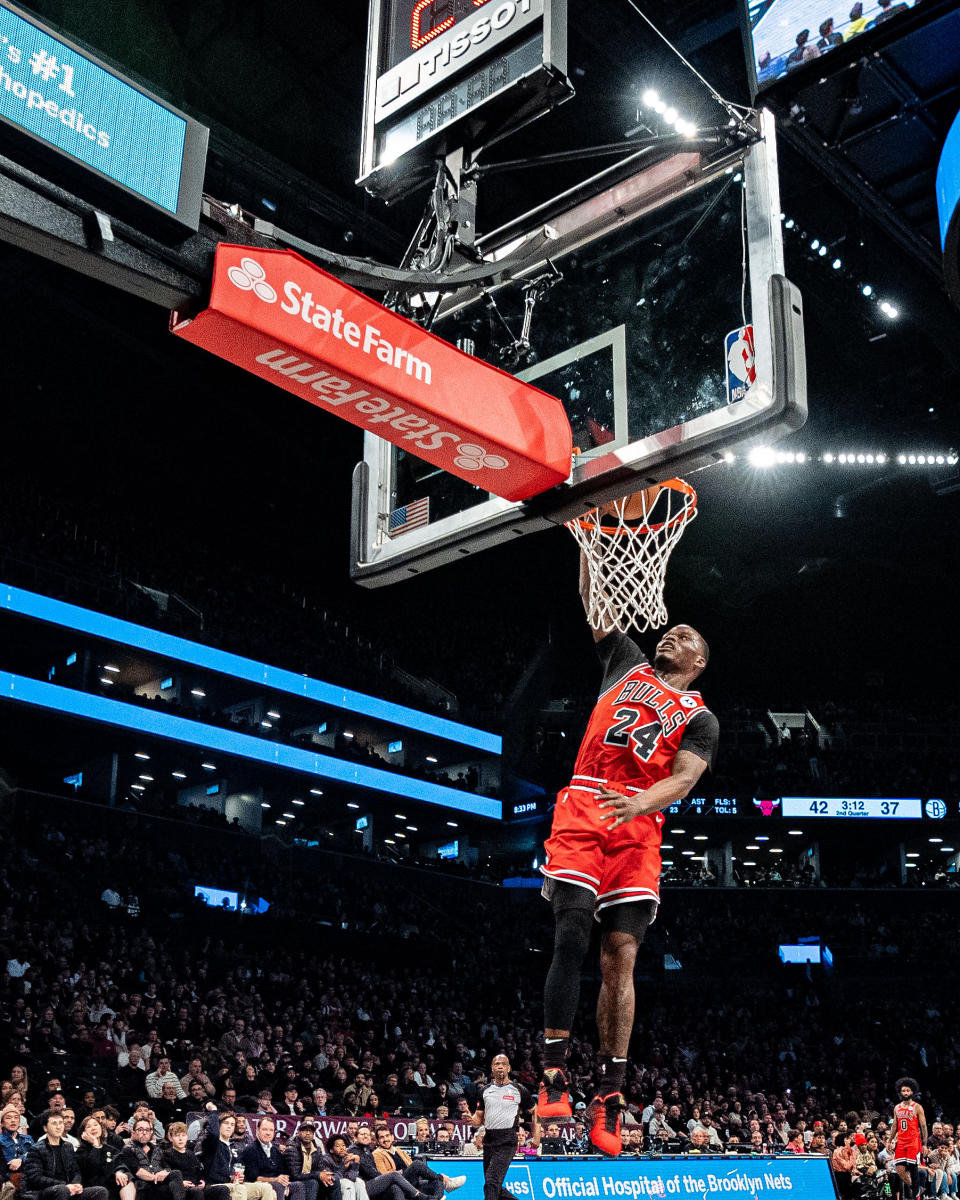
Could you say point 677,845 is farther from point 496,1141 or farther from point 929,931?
point 496,1141

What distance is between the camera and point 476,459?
17.9 feet

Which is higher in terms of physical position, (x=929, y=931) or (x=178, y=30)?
(x=178, y=30)

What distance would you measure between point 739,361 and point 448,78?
1786mm

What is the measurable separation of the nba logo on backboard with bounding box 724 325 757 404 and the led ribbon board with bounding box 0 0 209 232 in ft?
7.99

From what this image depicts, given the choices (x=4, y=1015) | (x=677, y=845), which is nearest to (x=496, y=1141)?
(x=4, y=1015)

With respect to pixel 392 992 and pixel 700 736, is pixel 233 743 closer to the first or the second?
pixel 392 992

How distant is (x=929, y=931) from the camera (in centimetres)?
3219

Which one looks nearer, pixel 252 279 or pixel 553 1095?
pixel 252 279

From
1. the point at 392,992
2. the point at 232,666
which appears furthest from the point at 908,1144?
the point at 232,666

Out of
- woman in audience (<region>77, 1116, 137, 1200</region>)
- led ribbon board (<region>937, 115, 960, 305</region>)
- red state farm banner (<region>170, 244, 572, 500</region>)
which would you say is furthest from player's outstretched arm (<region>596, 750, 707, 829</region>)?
woman in audience (<region>77, 1116, 137, 1200</region>)

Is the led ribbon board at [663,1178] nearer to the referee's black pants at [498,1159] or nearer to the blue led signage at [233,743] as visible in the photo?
the referee's black pants at [498,1159]

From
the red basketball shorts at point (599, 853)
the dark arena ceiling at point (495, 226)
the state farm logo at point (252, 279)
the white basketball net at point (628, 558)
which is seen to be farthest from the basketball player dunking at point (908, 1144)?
the state farm logo at point (252, 279)

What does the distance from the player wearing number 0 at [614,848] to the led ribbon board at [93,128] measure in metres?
2.70

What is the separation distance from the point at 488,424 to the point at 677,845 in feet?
120
